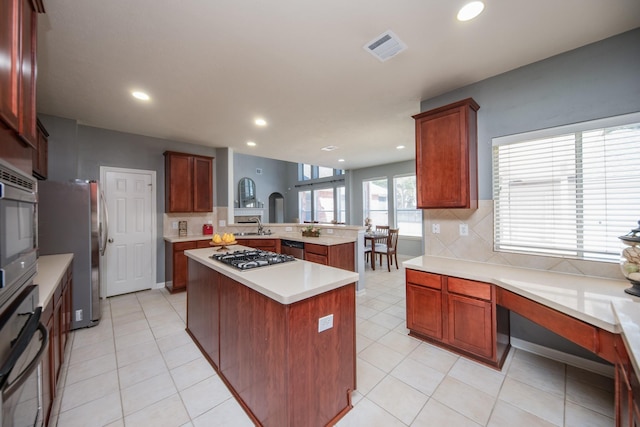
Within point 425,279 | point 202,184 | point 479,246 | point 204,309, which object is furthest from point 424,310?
point 202,184

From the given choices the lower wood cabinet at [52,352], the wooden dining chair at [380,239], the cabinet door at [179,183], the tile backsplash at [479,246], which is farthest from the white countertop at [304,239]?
the lower wood cabinet at [52,352]

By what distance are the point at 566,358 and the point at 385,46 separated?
9.87ft

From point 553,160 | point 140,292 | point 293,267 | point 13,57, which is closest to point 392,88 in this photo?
point 553,160

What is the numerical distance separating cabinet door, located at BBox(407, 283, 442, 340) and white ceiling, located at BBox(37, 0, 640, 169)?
213cm

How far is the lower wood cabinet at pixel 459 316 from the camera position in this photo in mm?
2068

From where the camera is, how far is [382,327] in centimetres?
286

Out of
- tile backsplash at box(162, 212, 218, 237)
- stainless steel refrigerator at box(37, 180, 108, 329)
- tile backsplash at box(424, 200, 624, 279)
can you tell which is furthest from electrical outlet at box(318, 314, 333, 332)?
→ tile backsplash at box(162, 212, 218, 237)

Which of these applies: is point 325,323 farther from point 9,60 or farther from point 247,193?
point 247,193

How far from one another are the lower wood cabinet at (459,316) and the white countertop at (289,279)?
112cm

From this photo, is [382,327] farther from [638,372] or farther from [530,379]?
[638,372]

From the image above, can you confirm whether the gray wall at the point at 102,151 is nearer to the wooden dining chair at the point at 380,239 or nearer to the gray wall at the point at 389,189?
the wooden dining chair at the point at 380,239

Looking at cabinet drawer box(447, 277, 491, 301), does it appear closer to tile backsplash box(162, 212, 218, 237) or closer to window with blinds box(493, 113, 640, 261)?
window with blinds box(493, 113, 640, 261)

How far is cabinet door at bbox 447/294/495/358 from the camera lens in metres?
2.07

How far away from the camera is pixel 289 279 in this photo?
63.2 inches
